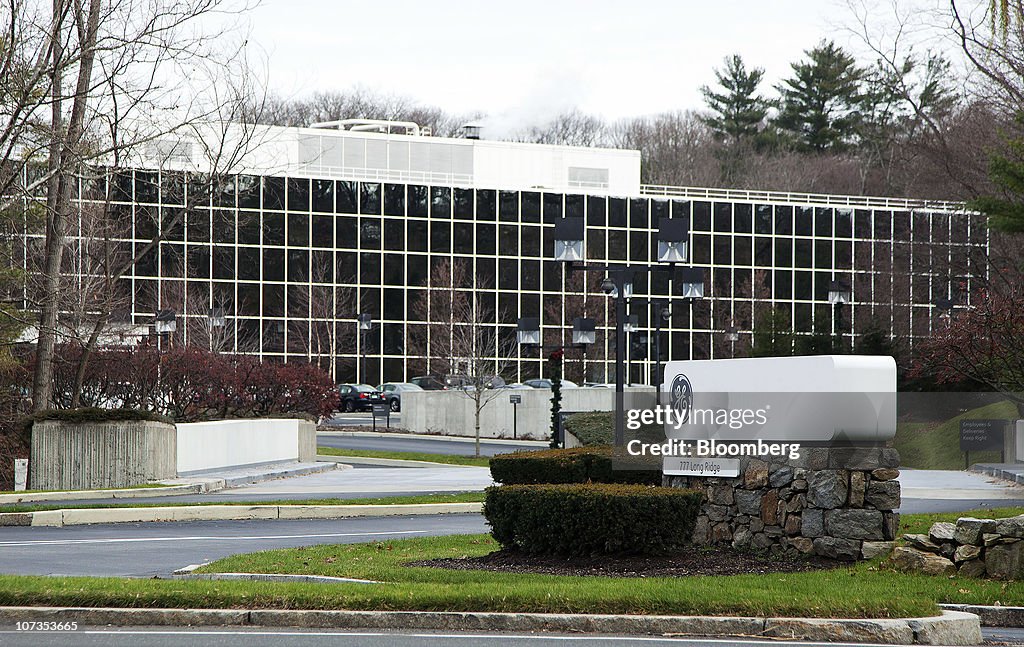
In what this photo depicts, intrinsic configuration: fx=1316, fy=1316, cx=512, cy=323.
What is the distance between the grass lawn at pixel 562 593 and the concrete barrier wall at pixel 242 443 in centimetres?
1607

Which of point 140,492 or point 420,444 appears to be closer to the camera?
point 140,492

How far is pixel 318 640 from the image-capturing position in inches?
371

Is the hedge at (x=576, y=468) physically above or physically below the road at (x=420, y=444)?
above

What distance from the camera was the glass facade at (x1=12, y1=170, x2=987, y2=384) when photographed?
70.1 metres

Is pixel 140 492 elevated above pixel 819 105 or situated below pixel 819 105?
below

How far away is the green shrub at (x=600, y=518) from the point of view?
42.1ft

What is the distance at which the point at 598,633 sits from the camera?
9.82 metres

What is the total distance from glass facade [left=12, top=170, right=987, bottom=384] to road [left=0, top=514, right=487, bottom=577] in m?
46.7

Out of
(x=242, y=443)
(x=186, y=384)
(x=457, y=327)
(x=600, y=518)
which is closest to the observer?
(x=600, y=518)

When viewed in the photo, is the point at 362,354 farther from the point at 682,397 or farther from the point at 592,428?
the point at 682,397

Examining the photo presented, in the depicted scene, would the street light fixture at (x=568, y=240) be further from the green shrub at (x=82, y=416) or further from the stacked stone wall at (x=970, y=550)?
the stacked stone wall at (x=970, y=550)

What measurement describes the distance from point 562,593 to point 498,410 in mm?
39433

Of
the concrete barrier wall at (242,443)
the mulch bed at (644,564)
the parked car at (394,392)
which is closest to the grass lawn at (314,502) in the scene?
the concrete barrier wall at (242,443)

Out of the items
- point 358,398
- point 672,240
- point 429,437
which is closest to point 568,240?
point 672,240
